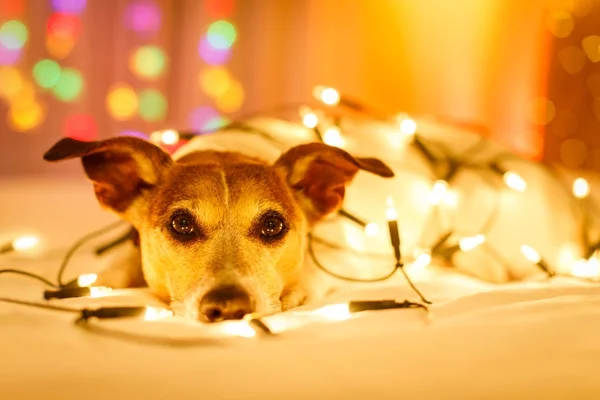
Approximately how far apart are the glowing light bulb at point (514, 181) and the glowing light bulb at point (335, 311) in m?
1.32

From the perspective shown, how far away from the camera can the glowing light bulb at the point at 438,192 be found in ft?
7.79

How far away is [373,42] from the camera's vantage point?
5.82 m

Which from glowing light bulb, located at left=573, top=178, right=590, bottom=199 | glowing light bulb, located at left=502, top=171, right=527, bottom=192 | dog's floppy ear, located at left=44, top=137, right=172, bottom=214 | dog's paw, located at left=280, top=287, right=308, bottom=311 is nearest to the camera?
dog's paw, located at left=280, top=287, right=308, bottom=311

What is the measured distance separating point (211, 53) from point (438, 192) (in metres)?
3.41

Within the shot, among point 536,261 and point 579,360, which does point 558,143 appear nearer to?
point 536,261

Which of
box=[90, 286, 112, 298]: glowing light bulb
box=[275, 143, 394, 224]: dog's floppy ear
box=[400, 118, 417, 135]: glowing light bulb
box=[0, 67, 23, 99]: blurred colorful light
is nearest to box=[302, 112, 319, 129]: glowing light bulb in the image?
box=[400, 118, 417, 135]: glowing light bulb

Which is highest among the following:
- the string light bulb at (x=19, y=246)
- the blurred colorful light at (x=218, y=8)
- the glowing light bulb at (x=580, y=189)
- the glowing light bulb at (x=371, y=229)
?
the blurred colorful light at (x=218, y=8)

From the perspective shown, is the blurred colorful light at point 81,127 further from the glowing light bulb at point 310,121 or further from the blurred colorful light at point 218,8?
the glowing light bulb at point 310,121

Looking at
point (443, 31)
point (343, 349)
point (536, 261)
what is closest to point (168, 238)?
point (343, 349)

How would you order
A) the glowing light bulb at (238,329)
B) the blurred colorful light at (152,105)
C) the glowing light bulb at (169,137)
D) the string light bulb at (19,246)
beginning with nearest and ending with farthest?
the glowing light bulb at (238,329), the string light bulb at (19,246), the glowing light bulb at (169,137), the blurred colorful light at (152,105)

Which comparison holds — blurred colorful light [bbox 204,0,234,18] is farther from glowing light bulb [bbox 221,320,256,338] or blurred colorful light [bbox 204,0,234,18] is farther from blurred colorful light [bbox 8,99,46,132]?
glowing light bulb [bbox 221,320,256,338]

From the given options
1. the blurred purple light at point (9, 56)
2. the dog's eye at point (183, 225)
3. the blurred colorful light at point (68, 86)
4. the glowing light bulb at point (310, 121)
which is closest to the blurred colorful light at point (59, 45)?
the blurred colorful light at point (68, 86)

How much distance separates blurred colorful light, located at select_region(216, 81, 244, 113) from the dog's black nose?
4.03 m

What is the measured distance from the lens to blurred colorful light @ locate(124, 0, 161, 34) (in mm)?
4996
